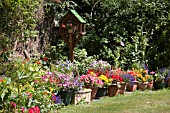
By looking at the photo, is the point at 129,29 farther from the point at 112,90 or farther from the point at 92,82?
the point at 92,82

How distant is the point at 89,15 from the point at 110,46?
48.5 inches

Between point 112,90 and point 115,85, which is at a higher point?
point 115,85

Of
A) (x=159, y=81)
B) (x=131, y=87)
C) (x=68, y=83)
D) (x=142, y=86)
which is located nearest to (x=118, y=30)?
(x=159, y=81)

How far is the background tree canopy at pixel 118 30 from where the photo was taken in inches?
403

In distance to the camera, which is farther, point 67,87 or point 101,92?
point 101,92

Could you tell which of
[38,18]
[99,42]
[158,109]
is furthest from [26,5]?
[158,109]

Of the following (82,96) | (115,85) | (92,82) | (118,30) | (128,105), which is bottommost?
(128,105)

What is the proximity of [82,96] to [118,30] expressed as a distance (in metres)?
4.42

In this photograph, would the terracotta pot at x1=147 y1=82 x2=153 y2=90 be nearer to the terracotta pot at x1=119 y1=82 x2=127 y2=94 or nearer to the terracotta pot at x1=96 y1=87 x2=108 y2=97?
the terracotta pot at x1=119 y1=82 x2=127 y2=94

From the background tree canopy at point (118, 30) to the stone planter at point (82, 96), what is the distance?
2.89 meters

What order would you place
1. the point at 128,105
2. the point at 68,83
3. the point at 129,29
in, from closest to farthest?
the point at 68,83, the point at 128,105, the point at 129,29

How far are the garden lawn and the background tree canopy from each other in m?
2.47

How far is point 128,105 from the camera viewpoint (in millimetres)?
6879

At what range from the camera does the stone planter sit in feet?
22.7
